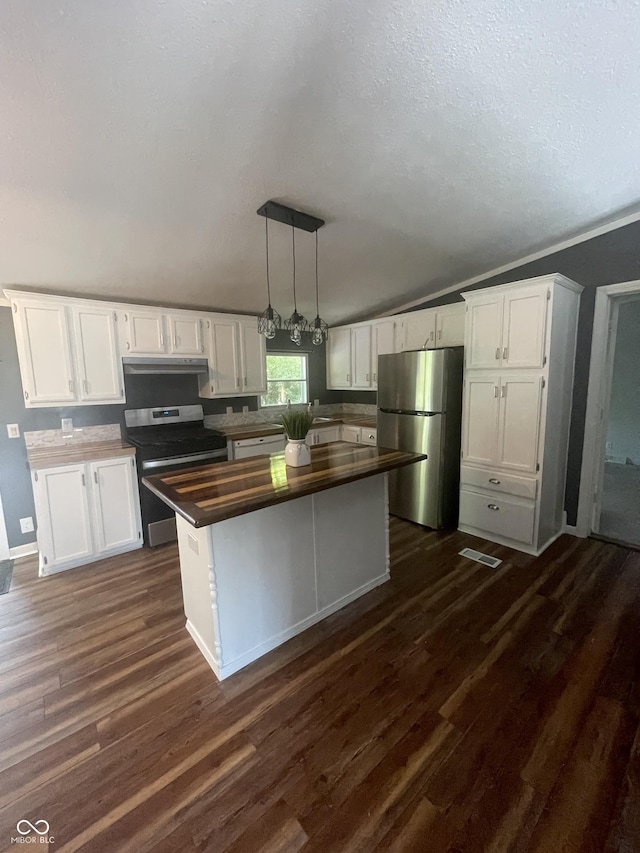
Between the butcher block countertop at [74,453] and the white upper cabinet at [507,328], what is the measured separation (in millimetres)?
3210

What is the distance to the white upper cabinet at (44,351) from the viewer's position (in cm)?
283

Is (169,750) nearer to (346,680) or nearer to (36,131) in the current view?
(346,680)

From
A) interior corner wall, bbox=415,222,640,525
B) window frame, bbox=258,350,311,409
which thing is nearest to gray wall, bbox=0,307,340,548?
window frame, bbox=258,350,311,409

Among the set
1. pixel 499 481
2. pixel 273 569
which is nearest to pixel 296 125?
pixel 273 569

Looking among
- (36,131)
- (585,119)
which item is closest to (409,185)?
(585,119)

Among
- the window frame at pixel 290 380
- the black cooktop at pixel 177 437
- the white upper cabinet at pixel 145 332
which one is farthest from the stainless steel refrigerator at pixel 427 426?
the white upper cabinet at pixel 145 332

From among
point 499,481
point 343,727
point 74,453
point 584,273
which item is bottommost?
point 343,727

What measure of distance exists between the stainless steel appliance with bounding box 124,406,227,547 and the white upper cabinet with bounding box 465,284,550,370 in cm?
259

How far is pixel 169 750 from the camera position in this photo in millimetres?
1504

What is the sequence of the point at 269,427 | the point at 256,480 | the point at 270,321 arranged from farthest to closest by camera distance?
1. the point at 269,427
2. the point at 270,321
3. the point at 256,480

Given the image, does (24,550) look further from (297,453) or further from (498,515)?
(498,515)

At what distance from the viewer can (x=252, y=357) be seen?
Answer: 13.5ft

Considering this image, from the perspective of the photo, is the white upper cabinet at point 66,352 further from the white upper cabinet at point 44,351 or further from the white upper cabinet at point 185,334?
the white upper cabinet at point 185,334

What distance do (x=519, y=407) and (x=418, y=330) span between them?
1537mm
